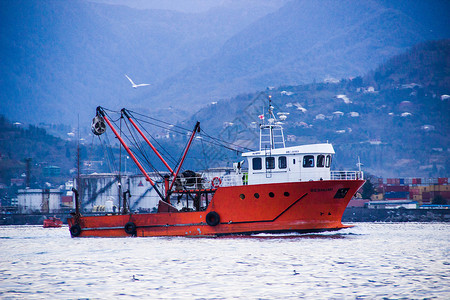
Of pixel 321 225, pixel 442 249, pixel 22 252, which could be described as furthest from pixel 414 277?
pixel 22 252

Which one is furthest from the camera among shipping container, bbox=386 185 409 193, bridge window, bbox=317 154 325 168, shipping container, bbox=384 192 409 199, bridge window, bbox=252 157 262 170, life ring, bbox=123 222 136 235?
shipping container, bbox=386 185 409 193

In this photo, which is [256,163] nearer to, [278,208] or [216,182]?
[216,182]

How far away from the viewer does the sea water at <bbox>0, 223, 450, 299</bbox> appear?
18.1 meters

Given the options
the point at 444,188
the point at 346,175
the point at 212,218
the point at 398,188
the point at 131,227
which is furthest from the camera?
the point at 398,188

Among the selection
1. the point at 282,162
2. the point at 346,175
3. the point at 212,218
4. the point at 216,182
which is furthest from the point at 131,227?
the point at 346,175

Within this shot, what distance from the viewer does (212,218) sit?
37344 mm

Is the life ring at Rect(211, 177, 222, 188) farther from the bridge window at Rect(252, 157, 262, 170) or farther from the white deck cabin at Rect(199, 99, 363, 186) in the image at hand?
the bridge window at Rect(252, 157, 262, 170)

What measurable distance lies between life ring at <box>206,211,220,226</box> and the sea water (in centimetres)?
220

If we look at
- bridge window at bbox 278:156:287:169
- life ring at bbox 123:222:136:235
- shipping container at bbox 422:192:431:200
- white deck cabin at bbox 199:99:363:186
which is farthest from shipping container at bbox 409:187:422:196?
life ring at bbox 123:222:136:235

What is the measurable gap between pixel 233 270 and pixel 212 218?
14744 mm

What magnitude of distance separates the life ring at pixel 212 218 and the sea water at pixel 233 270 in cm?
220

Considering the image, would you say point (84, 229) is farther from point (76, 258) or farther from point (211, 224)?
point (76, 258)

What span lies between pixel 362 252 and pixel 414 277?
27.2 ft

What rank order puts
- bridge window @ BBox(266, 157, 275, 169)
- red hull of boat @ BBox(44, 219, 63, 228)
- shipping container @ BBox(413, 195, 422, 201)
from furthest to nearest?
shipping container @ BBox(413, 195, 422, 201)
red hull of boat @ BBox(44, 219, 63, 228)
bridge window @ BBox(266, 157, 275, 169)
